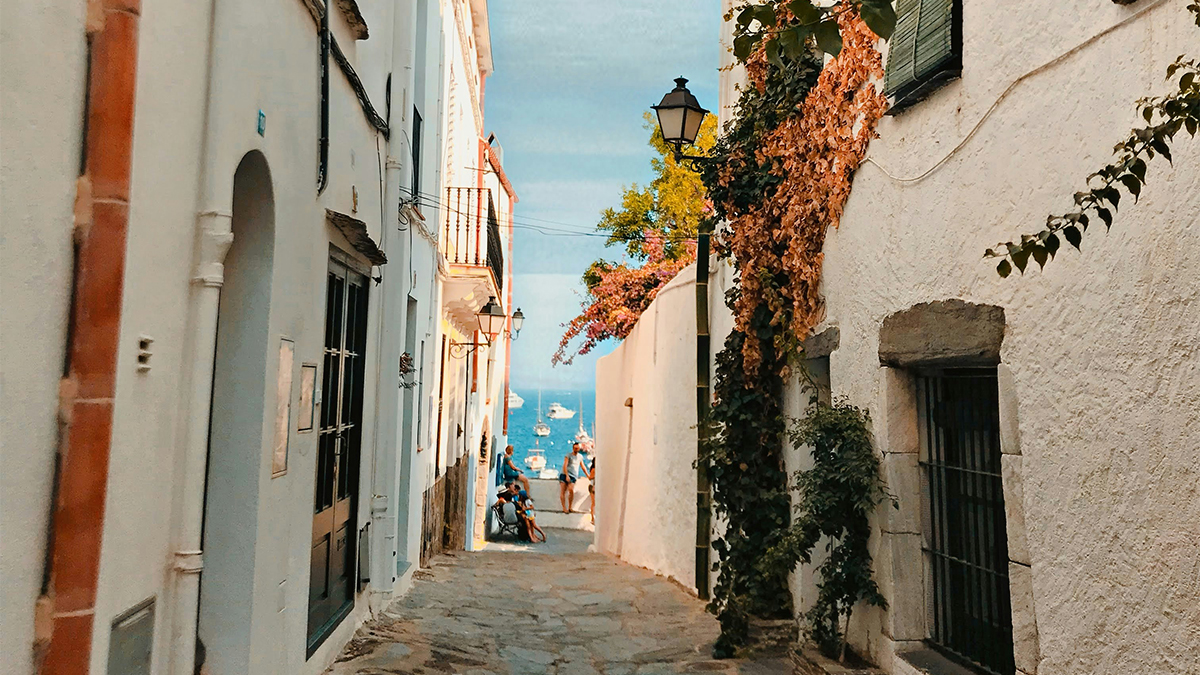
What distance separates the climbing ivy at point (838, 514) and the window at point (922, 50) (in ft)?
6.16

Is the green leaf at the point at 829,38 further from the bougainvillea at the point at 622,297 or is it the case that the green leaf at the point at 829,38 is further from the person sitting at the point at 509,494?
the person sitting at the point at 509,494

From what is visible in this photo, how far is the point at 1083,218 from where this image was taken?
2.39m

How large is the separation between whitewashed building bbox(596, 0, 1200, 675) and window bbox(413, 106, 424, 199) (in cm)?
465

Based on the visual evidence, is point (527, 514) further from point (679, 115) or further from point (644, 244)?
point (679, 115)

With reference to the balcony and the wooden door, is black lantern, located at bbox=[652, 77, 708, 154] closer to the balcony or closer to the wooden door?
the wooden door

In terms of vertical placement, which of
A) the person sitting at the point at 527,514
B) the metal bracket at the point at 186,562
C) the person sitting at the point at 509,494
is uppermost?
the metal bracket at the point at 186,562

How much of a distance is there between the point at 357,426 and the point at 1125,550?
16.5 feet

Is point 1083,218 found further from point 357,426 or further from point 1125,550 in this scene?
point 357,426

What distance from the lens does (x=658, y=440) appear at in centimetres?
1102

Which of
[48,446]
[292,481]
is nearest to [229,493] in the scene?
[292,481]

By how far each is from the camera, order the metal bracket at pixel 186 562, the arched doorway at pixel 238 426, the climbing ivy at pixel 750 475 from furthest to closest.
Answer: the climbing ivy at pixel 750 475, the arched doorway at pixel 238 426, the metal bracket at pixel 186 562

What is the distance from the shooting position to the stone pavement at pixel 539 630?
19.1 feet

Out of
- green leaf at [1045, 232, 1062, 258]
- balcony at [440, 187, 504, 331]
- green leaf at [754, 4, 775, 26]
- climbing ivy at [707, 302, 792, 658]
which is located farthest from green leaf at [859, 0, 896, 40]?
balcony at [440, 187, 504, 331]

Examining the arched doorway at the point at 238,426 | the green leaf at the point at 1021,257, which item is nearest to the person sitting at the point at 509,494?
the arched doorway at the point at 238,426
